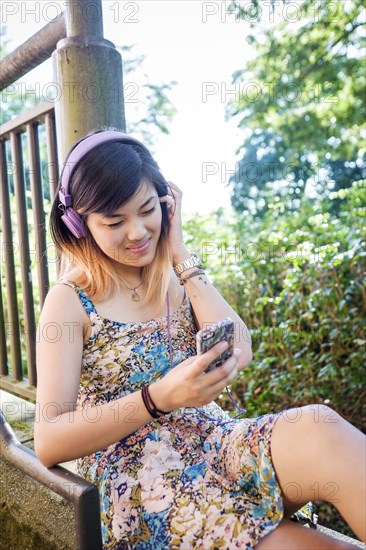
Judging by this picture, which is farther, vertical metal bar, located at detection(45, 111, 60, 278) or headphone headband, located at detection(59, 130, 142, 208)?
vertical metal bar, located at detection(45, 111, 60, 278)

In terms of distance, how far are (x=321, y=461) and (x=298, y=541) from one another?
0.18 m

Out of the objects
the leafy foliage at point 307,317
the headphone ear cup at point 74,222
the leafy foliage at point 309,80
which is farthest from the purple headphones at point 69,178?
the leafy foliage at point 309,80

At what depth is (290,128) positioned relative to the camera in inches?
387

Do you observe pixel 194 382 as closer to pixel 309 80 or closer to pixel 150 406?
pixel 150 406

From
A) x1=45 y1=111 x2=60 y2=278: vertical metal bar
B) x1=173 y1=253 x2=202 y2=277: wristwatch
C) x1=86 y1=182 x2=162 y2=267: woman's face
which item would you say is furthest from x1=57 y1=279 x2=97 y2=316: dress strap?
x1=45 y1=111 x2=60 y2=278: vertical metal bar

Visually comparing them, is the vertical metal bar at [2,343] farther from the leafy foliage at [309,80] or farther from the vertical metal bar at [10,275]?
the leafy foliage at [309,80]

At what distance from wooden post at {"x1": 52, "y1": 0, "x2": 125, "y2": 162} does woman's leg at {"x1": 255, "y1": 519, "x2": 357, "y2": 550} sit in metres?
1.39

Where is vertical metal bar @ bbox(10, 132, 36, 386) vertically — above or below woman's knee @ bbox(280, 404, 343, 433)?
above

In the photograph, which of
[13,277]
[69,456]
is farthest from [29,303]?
[69,456]

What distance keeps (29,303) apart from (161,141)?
683cm

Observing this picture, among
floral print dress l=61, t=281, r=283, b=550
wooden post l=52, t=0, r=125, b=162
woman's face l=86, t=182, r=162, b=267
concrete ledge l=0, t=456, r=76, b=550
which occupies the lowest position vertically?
concrete ledge l=0, t=456, r=76, b=550

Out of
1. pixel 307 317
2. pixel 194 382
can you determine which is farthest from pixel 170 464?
pixel 307 317

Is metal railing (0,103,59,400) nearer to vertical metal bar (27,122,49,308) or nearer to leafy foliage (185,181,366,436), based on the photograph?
vertical metal bar (27,122,49,308)

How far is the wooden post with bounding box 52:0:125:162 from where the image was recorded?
6.36ft
